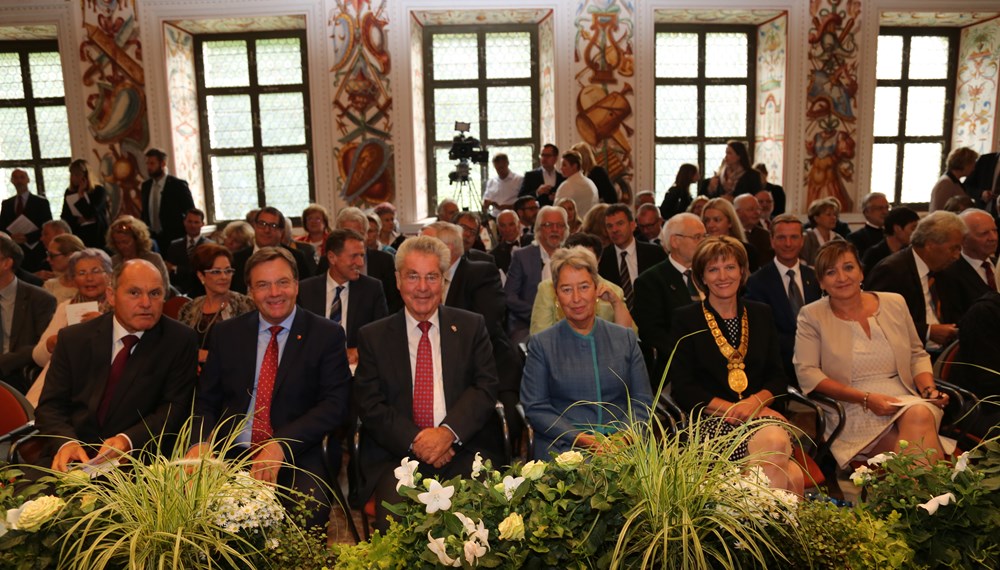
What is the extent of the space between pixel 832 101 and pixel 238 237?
8.01 m

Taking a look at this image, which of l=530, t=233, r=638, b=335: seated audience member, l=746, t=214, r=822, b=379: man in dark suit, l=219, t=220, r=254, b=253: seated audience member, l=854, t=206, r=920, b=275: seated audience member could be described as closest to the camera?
l=530, t=233, r=638, b=335: seated audience member

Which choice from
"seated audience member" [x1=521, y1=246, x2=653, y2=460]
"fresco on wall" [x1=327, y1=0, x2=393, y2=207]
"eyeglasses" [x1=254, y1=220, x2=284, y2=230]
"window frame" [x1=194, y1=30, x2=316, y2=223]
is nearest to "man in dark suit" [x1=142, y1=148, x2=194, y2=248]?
"window frame" [x1=194, y1=30, x2=316, y2=223]

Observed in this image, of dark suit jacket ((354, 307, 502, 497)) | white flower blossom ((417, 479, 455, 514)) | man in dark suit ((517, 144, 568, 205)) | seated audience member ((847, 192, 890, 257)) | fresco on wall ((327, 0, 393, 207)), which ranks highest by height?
fresco on wall ((327, 0, 393, 207))

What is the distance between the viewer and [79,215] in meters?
9.17

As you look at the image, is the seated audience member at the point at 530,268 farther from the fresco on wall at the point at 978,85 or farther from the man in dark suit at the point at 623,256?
the fresco on wall at the point at 978,85

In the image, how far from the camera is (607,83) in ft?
32.3

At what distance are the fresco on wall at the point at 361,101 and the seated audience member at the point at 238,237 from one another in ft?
12.1

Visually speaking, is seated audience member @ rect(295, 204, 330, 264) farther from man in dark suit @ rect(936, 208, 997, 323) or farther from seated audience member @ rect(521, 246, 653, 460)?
man in dark suit @ rect(936, 208, 997, 323)

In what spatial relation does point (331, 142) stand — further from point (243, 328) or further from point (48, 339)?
point (243, 328)

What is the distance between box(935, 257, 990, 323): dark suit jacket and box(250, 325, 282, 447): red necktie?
3.80m

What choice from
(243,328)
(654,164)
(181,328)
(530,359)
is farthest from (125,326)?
(654,164)

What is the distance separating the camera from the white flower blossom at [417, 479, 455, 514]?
167 centimetres

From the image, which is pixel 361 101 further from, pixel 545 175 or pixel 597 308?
pixel 597 308

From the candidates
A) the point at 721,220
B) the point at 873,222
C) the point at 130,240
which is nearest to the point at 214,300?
the point at 130,240
